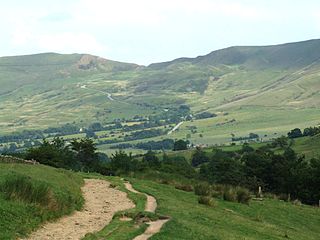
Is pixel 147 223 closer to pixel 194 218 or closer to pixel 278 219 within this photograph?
pixel 194 218

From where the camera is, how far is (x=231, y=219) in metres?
29.2

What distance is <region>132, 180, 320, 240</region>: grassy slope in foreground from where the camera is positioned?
23.0 metres

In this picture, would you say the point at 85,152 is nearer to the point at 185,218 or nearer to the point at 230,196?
the point at 230,196

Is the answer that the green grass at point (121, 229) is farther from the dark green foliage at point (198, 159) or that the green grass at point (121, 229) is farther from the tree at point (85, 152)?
the dark green foliage at point (198, 159)

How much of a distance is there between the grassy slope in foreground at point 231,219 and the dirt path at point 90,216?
285cm

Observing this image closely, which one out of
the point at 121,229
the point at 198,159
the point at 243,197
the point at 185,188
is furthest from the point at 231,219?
the point at 198,159

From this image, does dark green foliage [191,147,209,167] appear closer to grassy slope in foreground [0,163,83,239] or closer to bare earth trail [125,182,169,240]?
bare earth trail [125,182,169,240]

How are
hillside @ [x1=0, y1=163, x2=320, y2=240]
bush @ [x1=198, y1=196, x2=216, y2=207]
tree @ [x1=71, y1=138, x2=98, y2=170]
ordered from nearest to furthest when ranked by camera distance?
hillside @ [x1=0, y1=163, x2=320, y2=240] < bush @ [x1=198, y1=196, x2=216, y2=207] < tree @ [x1=71, y1=138, x2=98, y2=170]

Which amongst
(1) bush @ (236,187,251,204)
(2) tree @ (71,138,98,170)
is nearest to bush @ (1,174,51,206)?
(1) bush @ (236,187,251,204)

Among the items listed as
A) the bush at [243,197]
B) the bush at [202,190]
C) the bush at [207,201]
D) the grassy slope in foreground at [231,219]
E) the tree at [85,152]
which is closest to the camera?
the grassy slope in foreground at [231,219]

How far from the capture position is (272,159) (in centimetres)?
8538

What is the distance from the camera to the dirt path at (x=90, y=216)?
20.9m

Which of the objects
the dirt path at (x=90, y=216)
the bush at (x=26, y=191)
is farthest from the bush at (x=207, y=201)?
the bush at (x=26, y=191)

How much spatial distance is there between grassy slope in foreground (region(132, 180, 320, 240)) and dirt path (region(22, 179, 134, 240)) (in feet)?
9.34
